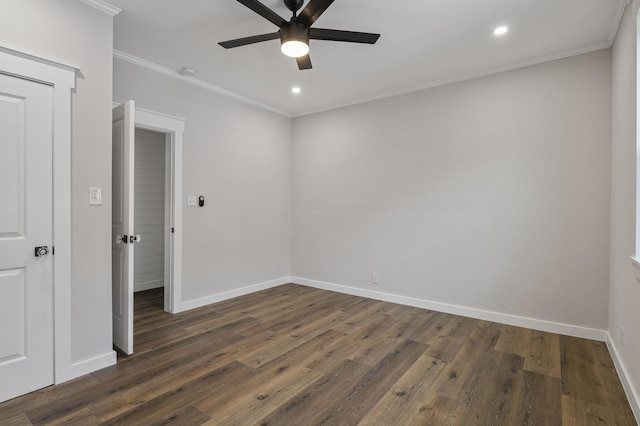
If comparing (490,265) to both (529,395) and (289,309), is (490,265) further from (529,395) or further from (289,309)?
(289,309)

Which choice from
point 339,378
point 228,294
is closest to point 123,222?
point 228,294

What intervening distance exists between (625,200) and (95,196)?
393 cm

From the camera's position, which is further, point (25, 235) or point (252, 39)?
point (252, 39)

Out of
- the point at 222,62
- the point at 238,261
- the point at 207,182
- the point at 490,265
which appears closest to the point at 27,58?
the point at 222,62

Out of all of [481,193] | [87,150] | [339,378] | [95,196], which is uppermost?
[87,150]

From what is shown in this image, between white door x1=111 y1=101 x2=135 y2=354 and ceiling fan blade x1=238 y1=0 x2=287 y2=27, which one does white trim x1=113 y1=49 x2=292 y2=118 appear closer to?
white door x1=111 y1=101 x2=135 y2=354

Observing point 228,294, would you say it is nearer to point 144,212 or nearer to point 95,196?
point 144,212

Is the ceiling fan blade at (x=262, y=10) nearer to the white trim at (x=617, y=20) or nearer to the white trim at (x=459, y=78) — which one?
the white trim at (x=459, y=78)

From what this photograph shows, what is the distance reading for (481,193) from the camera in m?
3.65

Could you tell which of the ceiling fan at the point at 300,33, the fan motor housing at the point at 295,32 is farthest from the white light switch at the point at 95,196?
the fan motor housing at the point at 295,32

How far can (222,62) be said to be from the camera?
3455 mm

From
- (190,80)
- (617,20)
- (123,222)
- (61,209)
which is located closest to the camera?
(61,209)

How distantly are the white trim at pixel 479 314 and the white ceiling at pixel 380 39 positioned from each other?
106 inches

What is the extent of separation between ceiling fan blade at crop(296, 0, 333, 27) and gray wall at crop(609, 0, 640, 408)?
2.02 m
